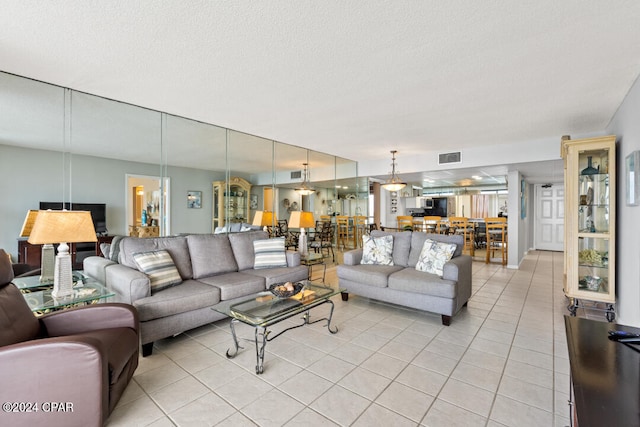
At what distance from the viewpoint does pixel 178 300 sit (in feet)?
8.75

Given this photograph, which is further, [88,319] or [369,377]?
[369,377]

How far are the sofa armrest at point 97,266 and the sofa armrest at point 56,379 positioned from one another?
1.75 metres

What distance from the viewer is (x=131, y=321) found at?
207 cm

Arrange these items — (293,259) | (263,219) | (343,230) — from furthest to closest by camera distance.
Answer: (343,230) → (263,219) → (293,259)

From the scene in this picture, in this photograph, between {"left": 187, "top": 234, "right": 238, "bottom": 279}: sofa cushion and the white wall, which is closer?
the white wall

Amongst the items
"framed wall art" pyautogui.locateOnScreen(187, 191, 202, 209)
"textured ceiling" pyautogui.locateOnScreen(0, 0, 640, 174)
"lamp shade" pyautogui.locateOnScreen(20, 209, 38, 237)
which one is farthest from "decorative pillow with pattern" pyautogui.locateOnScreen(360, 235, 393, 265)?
"lamp shade" pyautogui.locateOnScreen(20, 209, 38, 237)

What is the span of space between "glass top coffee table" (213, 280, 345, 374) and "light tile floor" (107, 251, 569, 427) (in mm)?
124

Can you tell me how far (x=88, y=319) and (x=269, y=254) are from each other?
83.7 inches

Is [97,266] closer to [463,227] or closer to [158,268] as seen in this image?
[158,268]

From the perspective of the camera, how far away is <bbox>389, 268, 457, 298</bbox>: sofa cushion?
3096 mm

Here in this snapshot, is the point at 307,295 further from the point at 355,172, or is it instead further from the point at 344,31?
the point at 355,172

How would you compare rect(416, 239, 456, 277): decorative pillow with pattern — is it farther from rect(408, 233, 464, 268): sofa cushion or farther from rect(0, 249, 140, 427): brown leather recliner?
rect(0, 249, 140, 427): brown leather recliner

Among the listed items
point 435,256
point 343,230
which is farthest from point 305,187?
point 435,256

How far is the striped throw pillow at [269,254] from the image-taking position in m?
3.85
